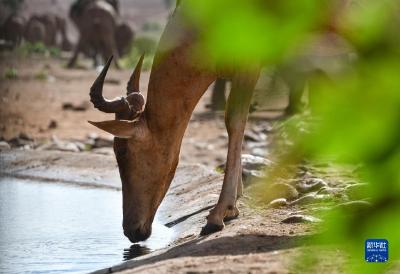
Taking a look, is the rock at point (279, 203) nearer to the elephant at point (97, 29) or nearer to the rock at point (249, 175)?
the rock at point (249, 175)

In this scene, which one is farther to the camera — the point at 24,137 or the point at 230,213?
the point at 24,137

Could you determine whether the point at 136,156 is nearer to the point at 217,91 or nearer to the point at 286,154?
the point at 286,154

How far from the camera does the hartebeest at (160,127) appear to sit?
5.50m

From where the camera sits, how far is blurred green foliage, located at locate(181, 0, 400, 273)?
732 mm

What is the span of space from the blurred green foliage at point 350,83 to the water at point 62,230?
442 cm

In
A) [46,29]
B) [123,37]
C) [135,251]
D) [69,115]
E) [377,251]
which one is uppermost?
[46,29]

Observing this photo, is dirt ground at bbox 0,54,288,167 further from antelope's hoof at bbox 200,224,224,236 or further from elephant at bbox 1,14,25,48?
elephant at bbox 1,14,25,48

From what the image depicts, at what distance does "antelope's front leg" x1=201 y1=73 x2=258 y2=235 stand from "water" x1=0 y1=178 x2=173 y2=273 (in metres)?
0.54

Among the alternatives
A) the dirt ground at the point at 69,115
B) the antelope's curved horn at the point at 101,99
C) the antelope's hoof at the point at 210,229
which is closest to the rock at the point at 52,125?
the dirt ground at the point at 69,115

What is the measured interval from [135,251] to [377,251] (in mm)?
4741

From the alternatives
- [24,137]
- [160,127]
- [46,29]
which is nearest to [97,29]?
[46,29]

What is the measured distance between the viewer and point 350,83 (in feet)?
2.58

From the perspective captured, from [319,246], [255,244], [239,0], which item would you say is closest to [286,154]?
[319,246]

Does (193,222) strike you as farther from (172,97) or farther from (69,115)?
(69,115)
